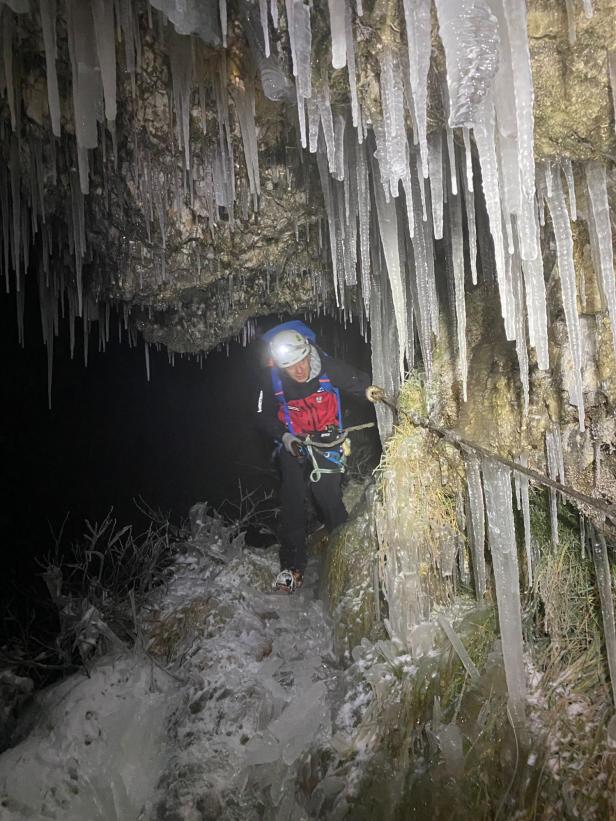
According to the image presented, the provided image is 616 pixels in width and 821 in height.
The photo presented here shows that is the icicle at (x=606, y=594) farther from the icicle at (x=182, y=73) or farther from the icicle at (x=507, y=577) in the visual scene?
the icicle at (x=182, y=73)

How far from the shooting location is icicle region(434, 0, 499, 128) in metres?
2.32

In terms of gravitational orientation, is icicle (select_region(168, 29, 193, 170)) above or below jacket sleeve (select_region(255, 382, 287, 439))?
above

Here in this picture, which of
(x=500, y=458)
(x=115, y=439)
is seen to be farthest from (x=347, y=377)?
(x=115, y=439)

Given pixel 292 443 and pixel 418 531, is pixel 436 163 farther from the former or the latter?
pixel 292 443

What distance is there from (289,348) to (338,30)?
3.63 metres

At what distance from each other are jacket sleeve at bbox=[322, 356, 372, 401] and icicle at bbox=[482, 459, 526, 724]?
2.42 metres

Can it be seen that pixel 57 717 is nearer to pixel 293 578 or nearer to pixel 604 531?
pixel 293 578

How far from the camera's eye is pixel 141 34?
353 centimetres

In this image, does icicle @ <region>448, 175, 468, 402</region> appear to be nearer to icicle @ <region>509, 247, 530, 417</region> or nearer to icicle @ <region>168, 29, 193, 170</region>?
icicle @ <region>509, 247, 530, 417</region>

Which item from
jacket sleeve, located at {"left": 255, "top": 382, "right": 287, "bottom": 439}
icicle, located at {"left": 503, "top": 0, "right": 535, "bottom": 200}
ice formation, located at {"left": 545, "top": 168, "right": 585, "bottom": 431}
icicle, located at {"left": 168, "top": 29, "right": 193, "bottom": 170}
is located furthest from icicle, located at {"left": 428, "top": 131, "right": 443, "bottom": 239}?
jacket sleeve, located at {"left": 255, "top": 382, "right": 287, "bottom": 439}

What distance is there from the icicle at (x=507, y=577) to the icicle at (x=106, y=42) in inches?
138

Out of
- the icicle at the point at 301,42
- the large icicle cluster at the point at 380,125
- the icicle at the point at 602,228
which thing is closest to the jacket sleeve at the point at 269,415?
the large icicle cluster at the point at 380,125

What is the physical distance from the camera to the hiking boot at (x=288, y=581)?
5.94 metres

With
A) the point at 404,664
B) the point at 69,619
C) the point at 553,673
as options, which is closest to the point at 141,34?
the point at 404,664
